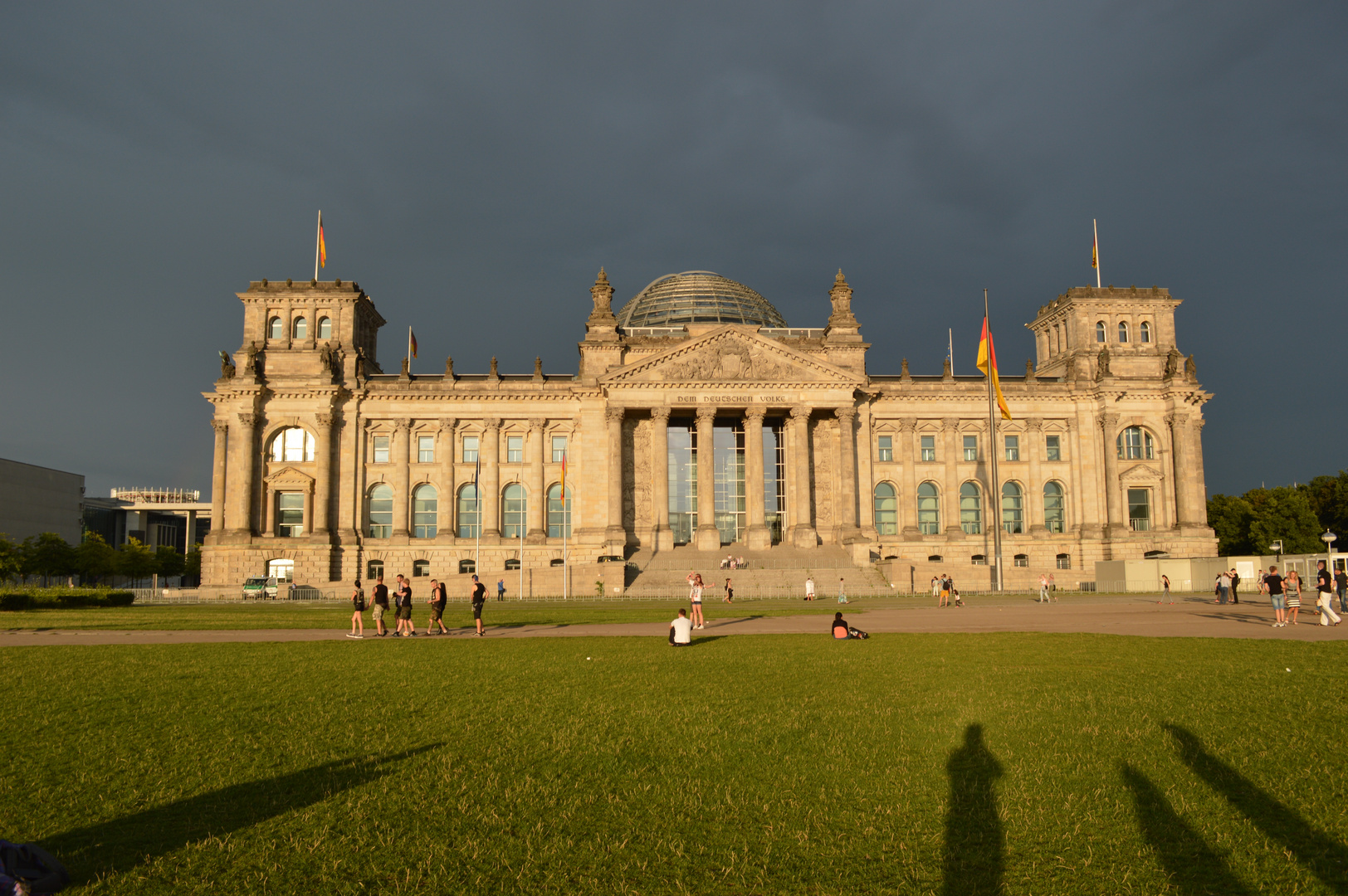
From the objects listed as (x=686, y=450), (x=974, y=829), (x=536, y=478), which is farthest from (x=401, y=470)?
(x=974, y=829)

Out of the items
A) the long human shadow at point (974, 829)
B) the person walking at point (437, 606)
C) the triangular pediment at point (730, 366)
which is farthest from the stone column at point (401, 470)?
the long human shadow at point (974, 829)

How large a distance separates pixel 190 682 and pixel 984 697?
15193 millimetres

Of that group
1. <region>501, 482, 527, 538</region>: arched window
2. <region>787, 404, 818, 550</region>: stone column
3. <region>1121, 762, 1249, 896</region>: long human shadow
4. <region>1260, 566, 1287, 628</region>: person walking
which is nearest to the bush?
<region>501, 482, 527, 538</region>: arched window

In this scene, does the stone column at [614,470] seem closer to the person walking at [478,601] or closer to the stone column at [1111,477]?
the person walking at [478,601]

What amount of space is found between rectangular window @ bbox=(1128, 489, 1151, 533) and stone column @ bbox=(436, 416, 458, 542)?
5824cm

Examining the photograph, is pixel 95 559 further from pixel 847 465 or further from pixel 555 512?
pixel 847 465

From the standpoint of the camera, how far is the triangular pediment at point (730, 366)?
3019 inches

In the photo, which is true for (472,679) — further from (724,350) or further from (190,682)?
(724,350)

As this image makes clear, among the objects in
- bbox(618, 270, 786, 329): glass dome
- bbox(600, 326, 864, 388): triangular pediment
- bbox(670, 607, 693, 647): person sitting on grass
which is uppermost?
bbox(618, 270, 786, 329): glass dome

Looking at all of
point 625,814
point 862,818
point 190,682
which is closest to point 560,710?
point 625,814

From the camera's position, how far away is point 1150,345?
3393 inches

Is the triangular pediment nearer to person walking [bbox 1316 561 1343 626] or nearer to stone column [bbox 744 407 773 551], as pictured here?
stone column [bbox 744 407 773 551]

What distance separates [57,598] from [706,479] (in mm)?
43617

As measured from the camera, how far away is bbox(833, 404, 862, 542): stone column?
252ft
